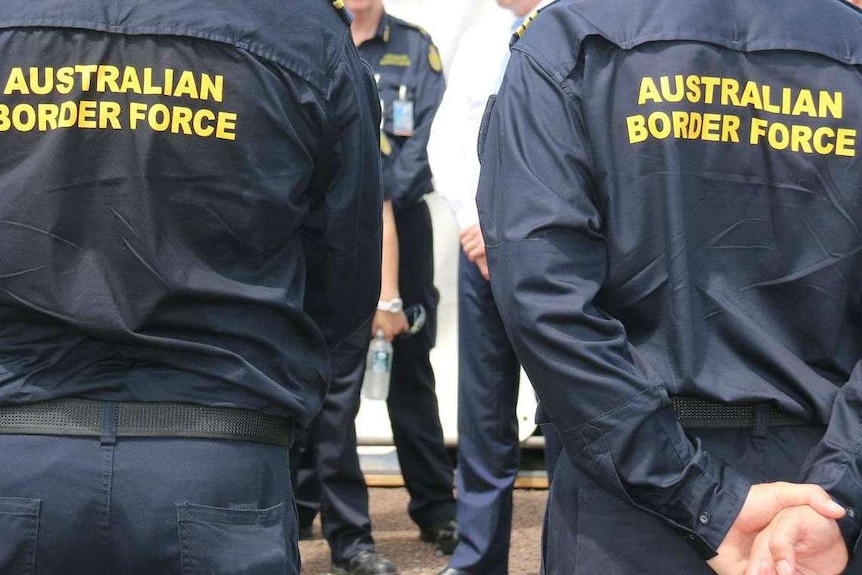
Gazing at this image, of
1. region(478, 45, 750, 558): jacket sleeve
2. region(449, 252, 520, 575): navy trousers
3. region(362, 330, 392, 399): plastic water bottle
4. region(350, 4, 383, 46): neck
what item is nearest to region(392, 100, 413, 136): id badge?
region(350, 4, 383, 46): neck

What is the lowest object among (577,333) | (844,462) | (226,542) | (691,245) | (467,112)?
(226,542)

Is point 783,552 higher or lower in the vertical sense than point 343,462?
higher

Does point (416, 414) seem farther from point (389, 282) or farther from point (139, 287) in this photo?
point (139, 287)

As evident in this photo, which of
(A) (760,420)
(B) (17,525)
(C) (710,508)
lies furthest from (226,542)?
(A) (760,420)

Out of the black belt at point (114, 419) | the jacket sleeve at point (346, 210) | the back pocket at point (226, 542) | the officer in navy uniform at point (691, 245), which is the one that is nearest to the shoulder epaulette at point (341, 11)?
the jacket sleeve at point (346, 210)

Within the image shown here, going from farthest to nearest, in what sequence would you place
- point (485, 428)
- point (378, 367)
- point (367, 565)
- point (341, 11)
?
1. point (378, 367)
2. point (367, 565)
3. point (485, 428)
4. point (341, 11)

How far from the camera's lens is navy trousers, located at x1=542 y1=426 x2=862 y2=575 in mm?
1953

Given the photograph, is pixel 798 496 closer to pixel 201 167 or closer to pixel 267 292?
pixel 267 292

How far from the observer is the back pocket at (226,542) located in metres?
1.98

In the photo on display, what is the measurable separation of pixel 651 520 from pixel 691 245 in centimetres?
41

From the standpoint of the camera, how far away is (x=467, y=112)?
3.97 meters

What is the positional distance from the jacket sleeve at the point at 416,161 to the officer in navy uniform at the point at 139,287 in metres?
2.39

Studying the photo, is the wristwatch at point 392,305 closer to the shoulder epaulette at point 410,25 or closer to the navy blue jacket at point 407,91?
the navy blue jacket at point 407,91

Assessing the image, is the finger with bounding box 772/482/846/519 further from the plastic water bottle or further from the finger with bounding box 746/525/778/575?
the plastic water bottle
